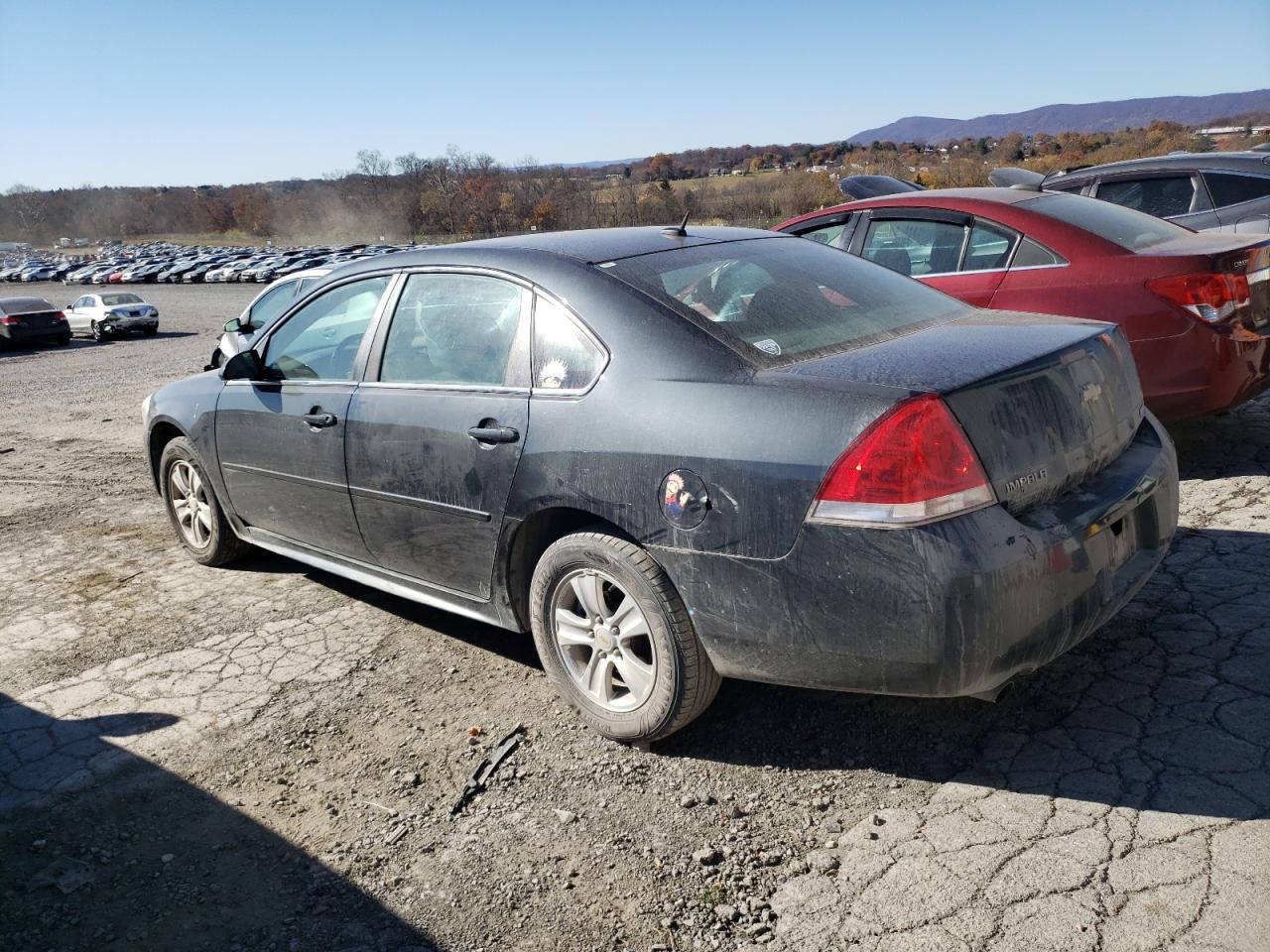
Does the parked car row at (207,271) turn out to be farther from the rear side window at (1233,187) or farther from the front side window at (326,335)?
the front side window at (326,335)

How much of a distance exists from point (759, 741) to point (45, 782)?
234 centimetres

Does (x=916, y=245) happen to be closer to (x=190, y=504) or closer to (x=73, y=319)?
(x=190, y=504)

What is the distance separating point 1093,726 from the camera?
307 centimetres

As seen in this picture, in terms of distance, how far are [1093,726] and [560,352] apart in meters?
2.04

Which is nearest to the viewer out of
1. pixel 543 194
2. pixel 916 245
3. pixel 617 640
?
pixel 617 640

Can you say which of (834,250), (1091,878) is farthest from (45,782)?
(834,250)

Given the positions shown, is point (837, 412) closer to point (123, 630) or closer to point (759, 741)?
point (759, 741)

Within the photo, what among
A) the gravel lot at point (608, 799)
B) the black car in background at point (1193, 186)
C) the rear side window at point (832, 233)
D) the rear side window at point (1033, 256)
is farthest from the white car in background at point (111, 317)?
the rear side window at point (1033, 256)

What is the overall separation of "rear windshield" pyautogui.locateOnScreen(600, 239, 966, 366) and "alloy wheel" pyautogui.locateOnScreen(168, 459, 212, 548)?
3.00m

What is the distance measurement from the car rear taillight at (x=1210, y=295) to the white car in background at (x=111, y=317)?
98.2 ft

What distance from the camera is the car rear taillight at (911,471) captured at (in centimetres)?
254

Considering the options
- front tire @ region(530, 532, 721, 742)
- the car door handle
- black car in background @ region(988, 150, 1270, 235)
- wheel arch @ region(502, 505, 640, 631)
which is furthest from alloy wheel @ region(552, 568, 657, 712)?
black car in background @ region(988, 150, 1270, 235)

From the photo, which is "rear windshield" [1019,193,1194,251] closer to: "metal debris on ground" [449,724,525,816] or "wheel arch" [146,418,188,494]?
"metal debris on ground" [449,724,525,816]

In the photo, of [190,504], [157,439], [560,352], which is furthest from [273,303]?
[560,352]
